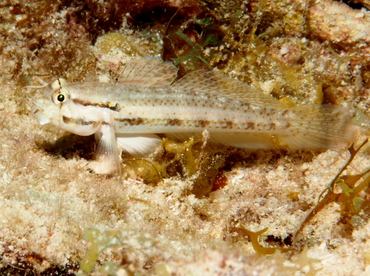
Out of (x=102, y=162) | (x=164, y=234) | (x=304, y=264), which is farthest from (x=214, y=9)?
(x=304, y=264)

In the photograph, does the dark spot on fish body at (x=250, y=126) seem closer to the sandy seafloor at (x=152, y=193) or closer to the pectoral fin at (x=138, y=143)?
the sandy seafloor at (x=152, y=193)

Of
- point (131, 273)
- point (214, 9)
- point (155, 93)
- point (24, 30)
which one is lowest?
Result: point (131, 273)

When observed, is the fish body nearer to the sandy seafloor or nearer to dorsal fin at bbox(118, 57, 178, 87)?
dorsal fin at bbox(118, 57, 178, 87)

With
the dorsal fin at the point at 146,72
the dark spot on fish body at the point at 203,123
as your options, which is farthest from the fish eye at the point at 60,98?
the dark spot on fish body at the point at 203,123

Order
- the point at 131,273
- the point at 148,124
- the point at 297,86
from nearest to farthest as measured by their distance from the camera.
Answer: the point at 131,273 → the point at 148,124 → the point at 297,86

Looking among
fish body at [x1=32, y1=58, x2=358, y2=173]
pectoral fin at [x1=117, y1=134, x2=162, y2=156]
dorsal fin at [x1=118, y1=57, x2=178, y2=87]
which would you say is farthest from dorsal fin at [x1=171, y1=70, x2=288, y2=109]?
pectoral fin at [x1=117, y1=134, x2=162, y2=156]

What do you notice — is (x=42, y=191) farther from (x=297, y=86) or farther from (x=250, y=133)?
(x=297, y=86)
